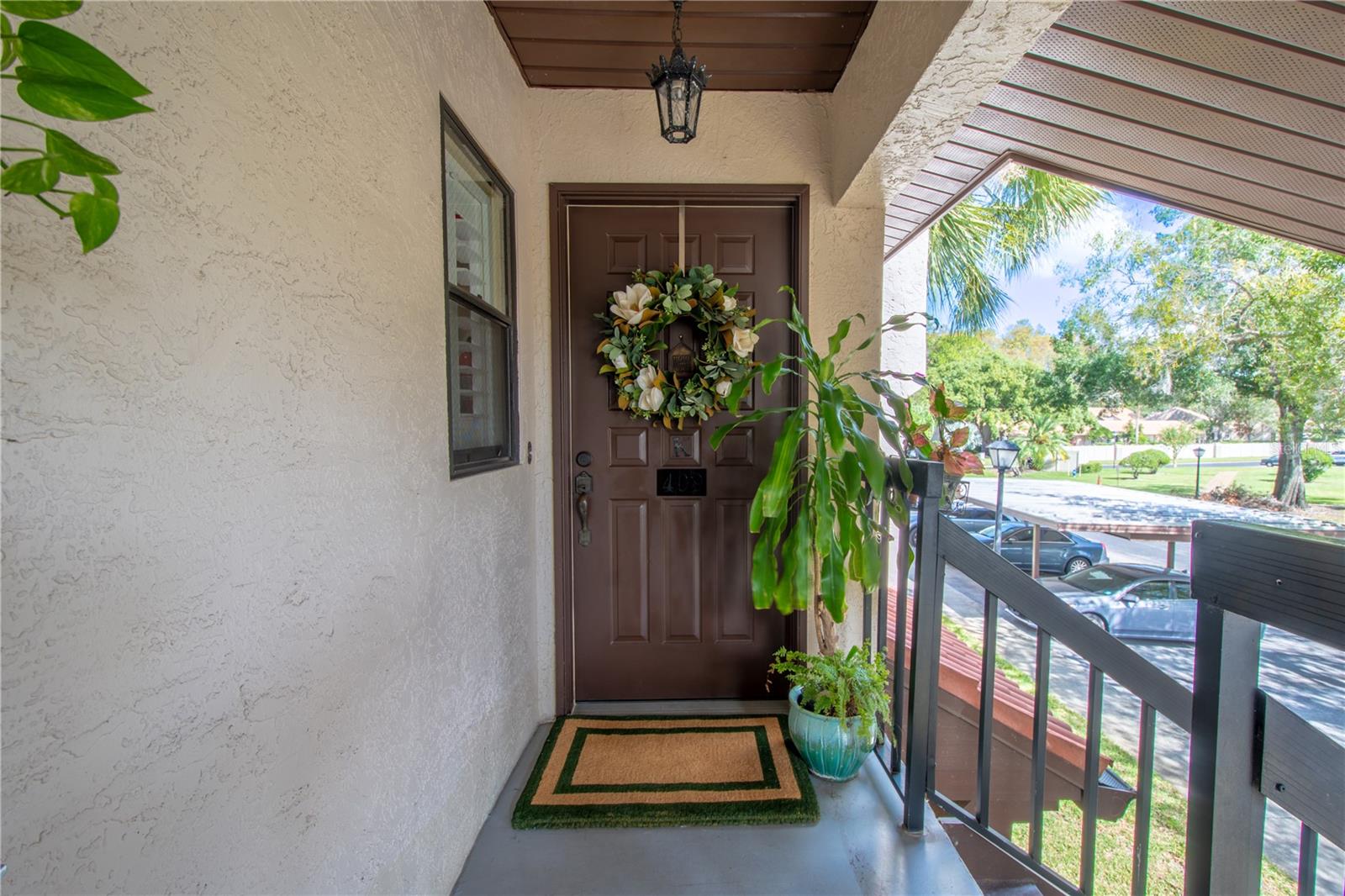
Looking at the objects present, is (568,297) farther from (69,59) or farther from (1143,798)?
(1143,798)

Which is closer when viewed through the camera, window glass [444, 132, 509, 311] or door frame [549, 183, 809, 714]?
window glass [444, 132, 509, 311]

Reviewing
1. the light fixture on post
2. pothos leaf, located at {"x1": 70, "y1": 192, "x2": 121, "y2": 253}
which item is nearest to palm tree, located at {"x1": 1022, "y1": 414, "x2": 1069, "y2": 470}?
the light fixture on post

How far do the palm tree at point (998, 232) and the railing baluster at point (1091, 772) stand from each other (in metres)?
5.53

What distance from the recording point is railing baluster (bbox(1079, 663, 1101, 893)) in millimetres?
1240

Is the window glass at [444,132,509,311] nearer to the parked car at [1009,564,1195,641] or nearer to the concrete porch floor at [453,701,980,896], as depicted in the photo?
the concrete porch floor at [453,701,980,896]

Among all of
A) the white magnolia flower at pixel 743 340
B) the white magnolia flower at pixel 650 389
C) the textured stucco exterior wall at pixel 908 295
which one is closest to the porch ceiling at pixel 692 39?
the white magnolia flower at pixel 743 340

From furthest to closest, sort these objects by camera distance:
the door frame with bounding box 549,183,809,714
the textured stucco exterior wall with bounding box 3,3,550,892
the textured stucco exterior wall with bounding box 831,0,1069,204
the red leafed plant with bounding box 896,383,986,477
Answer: the door frame with bounding box 549,183,809,714 < the red leafed plant with bounding box 896,383,986,477 < the textured stucco exterior wall with bounding box 831,0,1069,204 < the textured stucco exterior wall with bounding box 3,3,550,892

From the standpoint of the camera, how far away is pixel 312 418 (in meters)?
0.85

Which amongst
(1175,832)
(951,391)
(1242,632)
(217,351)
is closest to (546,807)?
(217,351)

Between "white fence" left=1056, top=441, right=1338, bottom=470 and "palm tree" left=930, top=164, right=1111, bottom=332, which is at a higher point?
"palm tree" left=930, top=164, right=1111, bottom=332

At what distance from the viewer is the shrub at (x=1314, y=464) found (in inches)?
205

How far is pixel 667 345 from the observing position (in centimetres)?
212

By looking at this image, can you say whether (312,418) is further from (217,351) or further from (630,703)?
(630,703)

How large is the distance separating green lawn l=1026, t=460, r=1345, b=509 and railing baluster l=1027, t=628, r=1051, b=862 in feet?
22.7
